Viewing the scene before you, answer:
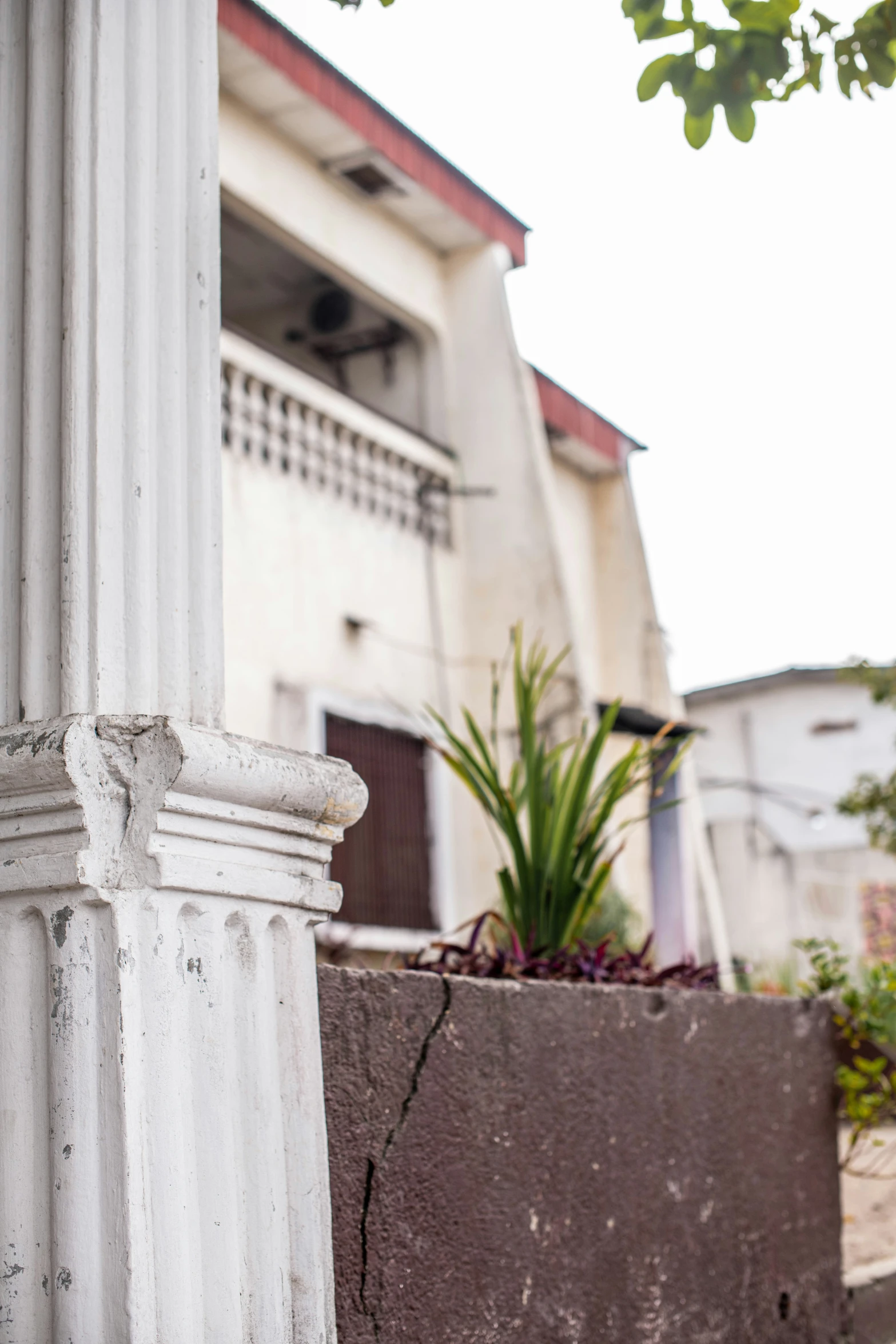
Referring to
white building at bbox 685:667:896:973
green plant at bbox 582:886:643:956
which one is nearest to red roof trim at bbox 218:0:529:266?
green plant at bbox 582:886:643:956

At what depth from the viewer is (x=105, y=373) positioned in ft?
6.07

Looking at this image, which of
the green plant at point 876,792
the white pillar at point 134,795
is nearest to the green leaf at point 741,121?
the white pillar at point 134,795

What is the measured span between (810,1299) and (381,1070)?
6.87 feet

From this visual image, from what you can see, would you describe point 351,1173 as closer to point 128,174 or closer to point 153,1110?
point 153,1110

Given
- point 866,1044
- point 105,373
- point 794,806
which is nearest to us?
point 105,373

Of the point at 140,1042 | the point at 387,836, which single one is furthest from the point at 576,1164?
the point at 387,836

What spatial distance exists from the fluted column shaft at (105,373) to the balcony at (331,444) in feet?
15.9

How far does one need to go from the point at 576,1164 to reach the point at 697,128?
6.64ft

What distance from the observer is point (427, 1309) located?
2.52 metres

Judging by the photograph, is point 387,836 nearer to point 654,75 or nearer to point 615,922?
point 615,922

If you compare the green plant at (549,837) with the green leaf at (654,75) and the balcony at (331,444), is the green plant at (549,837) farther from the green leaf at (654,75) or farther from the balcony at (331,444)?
the balcony at (331,444)

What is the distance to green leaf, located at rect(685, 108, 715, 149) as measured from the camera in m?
2.89

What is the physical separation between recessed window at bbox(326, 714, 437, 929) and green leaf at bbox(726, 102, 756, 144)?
4.69 meters

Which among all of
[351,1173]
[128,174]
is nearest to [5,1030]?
[351,1173]
